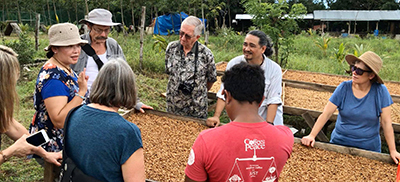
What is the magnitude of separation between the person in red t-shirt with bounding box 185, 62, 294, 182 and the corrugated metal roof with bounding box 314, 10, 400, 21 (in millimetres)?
25164

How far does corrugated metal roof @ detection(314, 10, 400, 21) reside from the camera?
24277 mm

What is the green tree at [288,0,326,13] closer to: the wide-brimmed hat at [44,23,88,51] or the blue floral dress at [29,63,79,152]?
the wide-brimmed hat at [44,23,88,51]

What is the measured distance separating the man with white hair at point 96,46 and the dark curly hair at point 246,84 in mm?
1735

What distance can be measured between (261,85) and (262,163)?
337 millimetres

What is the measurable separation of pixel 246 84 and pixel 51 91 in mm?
1276

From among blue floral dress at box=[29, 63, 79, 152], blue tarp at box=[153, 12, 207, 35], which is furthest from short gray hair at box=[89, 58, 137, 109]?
blue tarp at box=[153, 12, 207, 35]

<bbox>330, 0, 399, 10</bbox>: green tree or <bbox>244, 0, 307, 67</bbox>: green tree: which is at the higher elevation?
<bbox>330, 0, 399, 10</bbox>: green tree

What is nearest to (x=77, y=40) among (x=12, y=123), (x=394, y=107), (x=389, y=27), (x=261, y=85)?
(x=12, y=123)

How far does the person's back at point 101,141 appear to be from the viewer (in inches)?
63.1

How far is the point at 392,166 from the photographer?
284 cm

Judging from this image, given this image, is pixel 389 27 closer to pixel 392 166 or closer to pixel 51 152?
pixel 392 166

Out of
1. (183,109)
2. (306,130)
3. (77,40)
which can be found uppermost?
(77,40)

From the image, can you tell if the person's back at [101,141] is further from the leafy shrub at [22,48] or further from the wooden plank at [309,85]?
the leafy shrub at [22,48]

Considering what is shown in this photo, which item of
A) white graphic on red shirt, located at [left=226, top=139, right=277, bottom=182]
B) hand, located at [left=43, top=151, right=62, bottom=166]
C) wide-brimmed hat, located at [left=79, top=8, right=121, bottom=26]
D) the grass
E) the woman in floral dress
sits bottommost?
the grass
